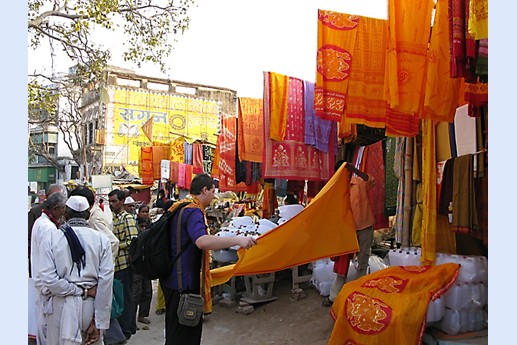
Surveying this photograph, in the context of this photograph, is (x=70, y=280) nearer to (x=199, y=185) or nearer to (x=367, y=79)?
(x=199, y=185)

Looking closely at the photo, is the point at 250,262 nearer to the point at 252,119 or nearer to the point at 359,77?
the point at 359,77

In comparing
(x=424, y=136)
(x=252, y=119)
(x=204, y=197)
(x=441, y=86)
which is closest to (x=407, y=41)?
(x=441, y=86)

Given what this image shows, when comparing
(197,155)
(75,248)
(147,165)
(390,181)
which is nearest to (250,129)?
(390,181)

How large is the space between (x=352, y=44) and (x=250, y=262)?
270cm

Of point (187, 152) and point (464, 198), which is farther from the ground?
point (187, 152)

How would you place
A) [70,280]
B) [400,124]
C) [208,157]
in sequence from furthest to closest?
[208,157] → [400,124] → [70,280]

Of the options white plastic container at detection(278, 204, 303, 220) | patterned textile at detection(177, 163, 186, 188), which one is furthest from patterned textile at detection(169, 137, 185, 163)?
white plastic container at detection(278, 204, 303, 220)

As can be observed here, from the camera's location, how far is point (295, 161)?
24.1 feet

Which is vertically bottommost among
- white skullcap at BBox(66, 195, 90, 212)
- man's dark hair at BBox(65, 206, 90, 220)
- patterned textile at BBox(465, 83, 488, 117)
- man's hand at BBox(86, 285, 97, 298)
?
man's hand at BBox(86, 285, 97, 298)

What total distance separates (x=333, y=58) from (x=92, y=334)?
3662 mm

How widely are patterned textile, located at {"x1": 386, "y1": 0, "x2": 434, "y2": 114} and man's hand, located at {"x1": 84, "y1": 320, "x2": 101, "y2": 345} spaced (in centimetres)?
327

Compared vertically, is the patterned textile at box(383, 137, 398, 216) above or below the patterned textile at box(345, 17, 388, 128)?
below

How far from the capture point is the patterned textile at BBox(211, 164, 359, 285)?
450 centimetres

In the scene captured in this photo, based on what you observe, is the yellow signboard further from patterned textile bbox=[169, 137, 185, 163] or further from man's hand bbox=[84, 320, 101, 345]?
man's hand bbox=[84, 320, 101, 345]
